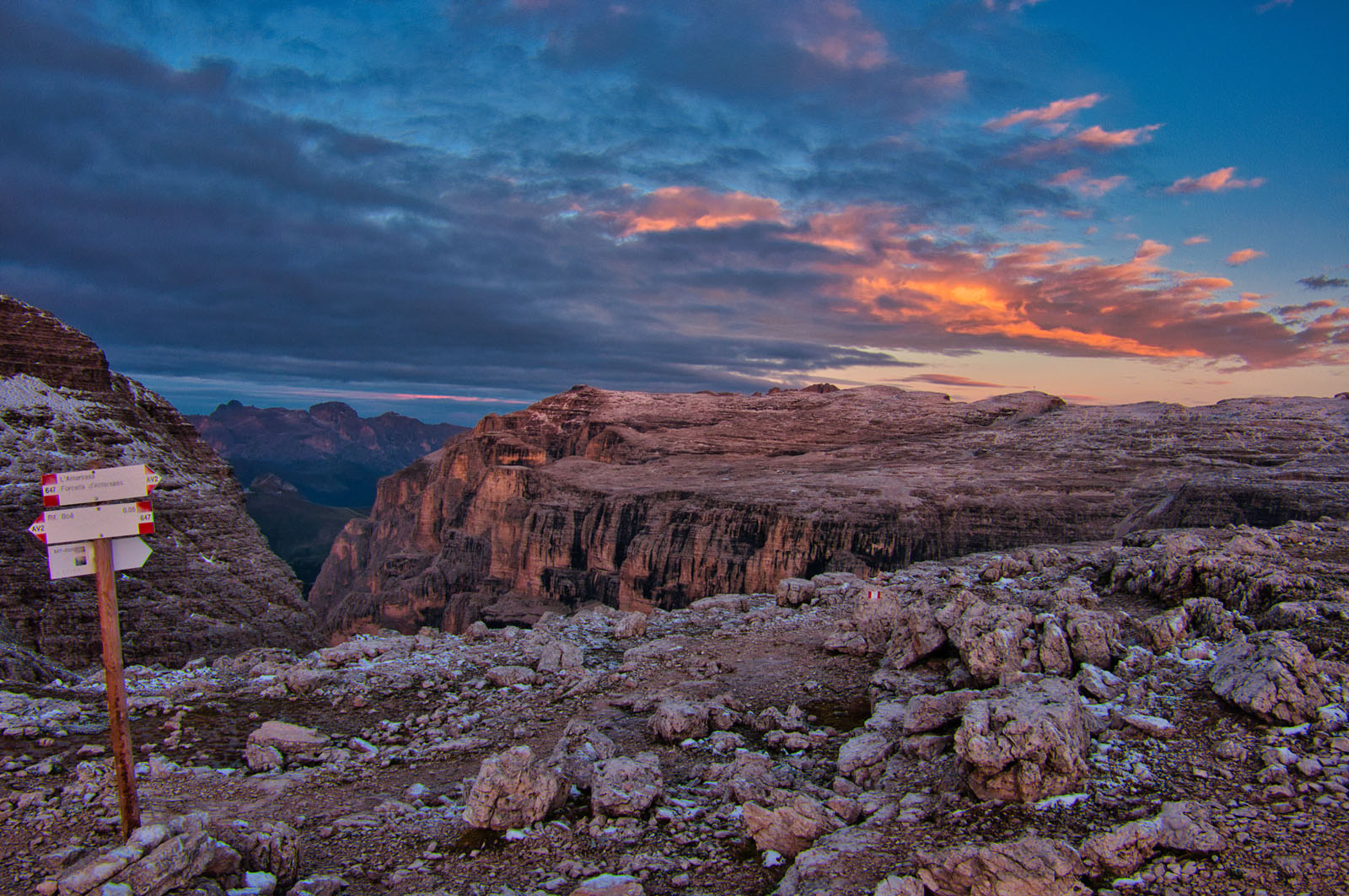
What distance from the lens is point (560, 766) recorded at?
1212cm

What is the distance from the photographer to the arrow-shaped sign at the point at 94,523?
327 inches

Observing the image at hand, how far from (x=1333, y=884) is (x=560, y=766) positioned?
407 inches

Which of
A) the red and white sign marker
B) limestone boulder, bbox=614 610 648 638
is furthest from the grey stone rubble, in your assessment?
the red and white sign marker

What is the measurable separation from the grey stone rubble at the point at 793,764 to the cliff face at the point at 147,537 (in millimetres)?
17318

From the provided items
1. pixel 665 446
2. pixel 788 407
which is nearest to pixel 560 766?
pixel 665 446

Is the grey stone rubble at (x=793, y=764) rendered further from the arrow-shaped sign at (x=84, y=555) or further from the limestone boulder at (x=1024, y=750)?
the arrow-shaped sign at (x=84, y=555)

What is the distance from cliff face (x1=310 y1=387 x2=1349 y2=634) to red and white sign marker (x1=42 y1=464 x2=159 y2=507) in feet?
181

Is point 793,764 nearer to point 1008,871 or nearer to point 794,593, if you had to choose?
Answer: point 1008,871

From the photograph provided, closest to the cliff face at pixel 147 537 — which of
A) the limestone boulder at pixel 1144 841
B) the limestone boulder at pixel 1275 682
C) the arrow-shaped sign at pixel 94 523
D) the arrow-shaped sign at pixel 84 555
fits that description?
the arrow-shaped sign at pixel 84 555

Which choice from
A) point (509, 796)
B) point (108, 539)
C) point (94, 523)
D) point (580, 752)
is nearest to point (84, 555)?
point (108, 539)

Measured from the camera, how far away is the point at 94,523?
8.48m

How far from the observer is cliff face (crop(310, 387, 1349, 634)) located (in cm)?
5531

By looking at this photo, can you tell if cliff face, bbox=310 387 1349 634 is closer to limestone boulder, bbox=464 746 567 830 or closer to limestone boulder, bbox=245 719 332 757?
limestone boulder, bbox=245 719 332 757

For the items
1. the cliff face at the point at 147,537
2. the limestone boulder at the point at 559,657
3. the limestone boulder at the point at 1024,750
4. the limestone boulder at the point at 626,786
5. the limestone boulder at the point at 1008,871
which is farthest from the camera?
the cliff face at the point at 147,537
